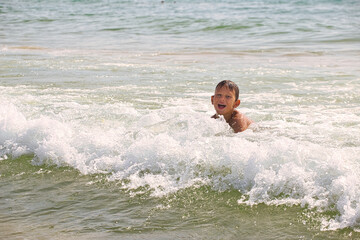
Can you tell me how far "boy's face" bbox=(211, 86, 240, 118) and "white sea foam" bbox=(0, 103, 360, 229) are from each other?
331 mm

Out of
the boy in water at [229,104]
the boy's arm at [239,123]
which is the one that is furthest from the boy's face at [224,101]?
the boy's arm at [239,123]

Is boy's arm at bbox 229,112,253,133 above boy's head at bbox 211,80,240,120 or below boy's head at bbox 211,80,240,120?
below

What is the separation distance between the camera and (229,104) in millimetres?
6270

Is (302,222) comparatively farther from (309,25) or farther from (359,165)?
(309,25)

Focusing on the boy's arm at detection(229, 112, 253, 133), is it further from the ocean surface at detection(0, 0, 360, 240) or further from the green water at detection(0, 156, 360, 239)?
the green water at detection(0, 156, 360, 239)

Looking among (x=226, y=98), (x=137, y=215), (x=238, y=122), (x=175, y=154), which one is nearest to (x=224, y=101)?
(x=226, y=98)

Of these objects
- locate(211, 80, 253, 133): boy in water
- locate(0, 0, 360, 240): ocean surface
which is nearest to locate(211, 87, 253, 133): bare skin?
locate(211, 80, 253, 133): boy in water

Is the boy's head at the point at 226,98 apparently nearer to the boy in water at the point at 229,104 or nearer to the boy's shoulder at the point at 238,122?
the boy in water at the point at 229,104

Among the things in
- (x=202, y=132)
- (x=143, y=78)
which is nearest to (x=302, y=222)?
(x=202, y=132)

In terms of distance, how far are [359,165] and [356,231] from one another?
0.91 m

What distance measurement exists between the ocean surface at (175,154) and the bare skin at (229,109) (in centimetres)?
14

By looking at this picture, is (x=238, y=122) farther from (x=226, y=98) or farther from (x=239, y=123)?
(x=226, y=98)

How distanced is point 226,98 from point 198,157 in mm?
1578

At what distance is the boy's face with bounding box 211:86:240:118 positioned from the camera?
621 cm
